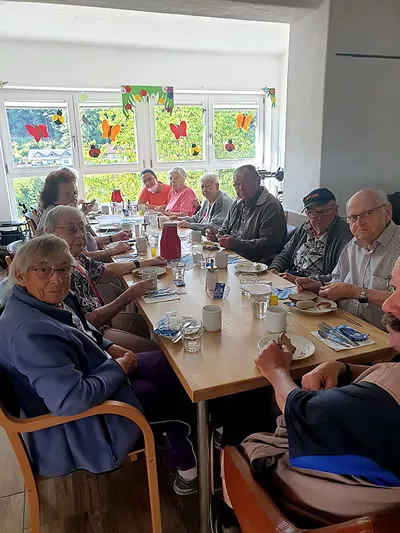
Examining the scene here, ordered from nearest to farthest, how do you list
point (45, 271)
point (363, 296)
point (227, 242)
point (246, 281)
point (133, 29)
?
point (45, 271)
point (363, 296)
point (246, 281)
point (227, 242)
point (133, 29)

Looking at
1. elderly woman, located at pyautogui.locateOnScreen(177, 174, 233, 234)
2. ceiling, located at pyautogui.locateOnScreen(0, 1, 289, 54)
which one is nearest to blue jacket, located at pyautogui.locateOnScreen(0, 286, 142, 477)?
elderly woman, located at pyautogui.locateOnScreen(177, 174, 233, 234)

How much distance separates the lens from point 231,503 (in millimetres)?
987

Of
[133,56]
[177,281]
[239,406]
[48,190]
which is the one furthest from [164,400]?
[133,56]

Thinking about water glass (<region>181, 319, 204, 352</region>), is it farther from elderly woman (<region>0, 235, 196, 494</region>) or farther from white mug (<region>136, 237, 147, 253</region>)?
white mug (<region>136, 237, 147, 253</region>)

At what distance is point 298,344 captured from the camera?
1340 millimetres

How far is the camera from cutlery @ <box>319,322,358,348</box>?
136cm

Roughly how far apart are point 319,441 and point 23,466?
0.87 metres

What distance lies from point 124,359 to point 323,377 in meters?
0.77

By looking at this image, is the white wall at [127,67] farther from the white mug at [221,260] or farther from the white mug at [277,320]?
the white mug at [277,320]

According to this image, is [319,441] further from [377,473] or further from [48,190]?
[48,190]

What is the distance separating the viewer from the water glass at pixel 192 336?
135 centimetres

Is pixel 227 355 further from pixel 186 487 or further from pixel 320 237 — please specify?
pixel 320 237

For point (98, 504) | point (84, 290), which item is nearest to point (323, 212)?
point (84, 290)

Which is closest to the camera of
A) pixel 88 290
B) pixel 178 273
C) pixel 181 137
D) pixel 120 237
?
pixel 88 290
